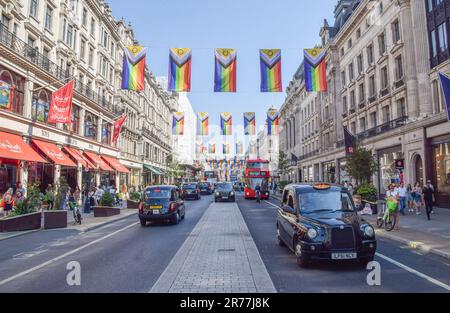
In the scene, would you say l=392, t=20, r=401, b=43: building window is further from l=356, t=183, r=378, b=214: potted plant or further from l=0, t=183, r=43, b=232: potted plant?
l=0, t=183, r=43, b=232: potted plant

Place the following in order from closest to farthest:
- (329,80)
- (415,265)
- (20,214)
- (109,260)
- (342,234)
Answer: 1. (342,234)
2. (415,265)
3. (109,260)
4. (20,214)
5. (329,80)

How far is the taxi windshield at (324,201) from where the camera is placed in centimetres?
795

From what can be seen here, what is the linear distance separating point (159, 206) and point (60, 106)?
12404 millimetres

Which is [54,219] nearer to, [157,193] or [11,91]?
[157,193]

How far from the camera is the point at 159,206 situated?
14828 mm

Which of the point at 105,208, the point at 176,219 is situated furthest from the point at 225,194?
the point at 176,219

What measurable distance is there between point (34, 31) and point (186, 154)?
234 ft

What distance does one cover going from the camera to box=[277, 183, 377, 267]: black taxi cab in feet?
22.2

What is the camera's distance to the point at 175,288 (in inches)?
215

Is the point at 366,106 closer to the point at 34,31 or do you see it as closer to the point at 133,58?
the point at 133,58

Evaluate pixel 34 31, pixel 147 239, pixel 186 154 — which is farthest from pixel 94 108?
pixel 186 154

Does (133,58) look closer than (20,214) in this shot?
No

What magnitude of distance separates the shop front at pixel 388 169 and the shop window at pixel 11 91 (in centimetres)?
2899
